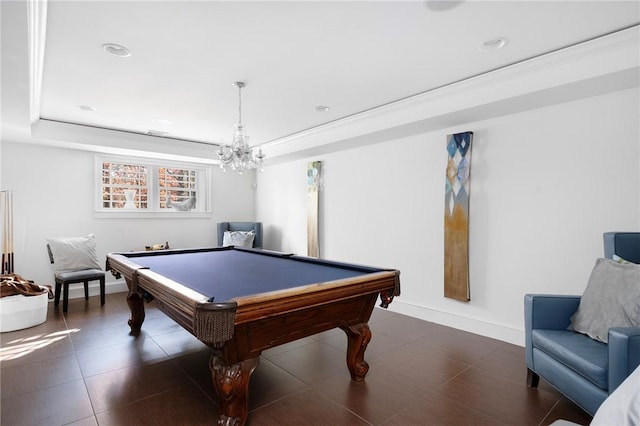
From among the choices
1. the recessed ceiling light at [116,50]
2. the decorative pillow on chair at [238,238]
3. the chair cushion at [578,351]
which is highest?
the recessed ceiling light at [116,50]

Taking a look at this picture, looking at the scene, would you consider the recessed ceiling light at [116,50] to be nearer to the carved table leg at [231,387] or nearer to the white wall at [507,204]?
the carved table leg at [231,387]

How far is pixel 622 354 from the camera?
5.64 ft

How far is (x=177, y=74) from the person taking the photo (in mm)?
3088

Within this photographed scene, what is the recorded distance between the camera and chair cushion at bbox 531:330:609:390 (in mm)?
1855

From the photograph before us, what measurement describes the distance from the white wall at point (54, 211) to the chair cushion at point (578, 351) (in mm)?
5818

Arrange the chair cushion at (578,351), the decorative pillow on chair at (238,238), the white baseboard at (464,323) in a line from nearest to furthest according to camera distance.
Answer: the chair cushion at (578,351) → the white baseboard at (464,323) → the decorative pillow on chair at (238,238)

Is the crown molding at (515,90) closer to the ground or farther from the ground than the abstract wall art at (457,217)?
farther from the ground

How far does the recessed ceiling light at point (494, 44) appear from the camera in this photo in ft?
8.23

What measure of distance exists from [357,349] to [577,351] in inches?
55.1

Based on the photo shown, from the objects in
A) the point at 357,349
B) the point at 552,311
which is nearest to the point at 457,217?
the point at 552,311

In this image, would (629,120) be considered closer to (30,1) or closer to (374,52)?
(374,52)

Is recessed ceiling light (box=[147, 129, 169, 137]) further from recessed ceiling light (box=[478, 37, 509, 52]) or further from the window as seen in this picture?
recessed ceiling light (box=[478, 37, 509, 52])

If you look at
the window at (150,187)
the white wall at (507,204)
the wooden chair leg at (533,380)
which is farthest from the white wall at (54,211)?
the wooden chair leg at (533,380)

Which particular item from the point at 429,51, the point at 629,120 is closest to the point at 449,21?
the point at 429,51
